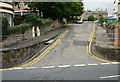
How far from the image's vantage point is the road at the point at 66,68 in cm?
915

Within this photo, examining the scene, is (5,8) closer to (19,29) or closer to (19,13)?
(19,29)

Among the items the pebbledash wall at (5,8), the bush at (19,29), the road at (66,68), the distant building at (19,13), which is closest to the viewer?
the road at (66,68)

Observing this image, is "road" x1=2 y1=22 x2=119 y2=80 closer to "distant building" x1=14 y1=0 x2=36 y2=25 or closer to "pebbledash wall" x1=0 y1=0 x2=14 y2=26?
"pebbledash wall" x1=0 y1=0 x2=14 y2=26

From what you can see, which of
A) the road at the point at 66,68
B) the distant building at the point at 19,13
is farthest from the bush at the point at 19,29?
the distant building at the point at 19,13

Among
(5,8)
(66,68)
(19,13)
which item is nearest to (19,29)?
(5,8)

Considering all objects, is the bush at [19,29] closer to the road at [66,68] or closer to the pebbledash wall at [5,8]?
the pebbledash wall at [5,8]

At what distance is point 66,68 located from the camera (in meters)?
11.1

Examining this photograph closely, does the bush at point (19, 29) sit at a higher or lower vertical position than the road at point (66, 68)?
higher

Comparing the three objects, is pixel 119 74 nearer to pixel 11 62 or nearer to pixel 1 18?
pixel 11 62

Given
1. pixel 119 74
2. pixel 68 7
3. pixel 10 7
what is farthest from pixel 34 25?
pixel 119 74

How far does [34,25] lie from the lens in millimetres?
22453

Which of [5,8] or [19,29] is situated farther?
[5,8]

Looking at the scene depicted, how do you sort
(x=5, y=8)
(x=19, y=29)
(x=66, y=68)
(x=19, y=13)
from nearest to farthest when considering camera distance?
1. (x=66, y=68)
2. (x=19, y=29)
3. (x=5, y=8)
4. (x=19, y=13)

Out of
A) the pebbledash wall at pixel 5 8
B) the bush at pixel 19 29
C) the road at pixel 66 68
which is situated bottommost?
the road at pixel 66 68
